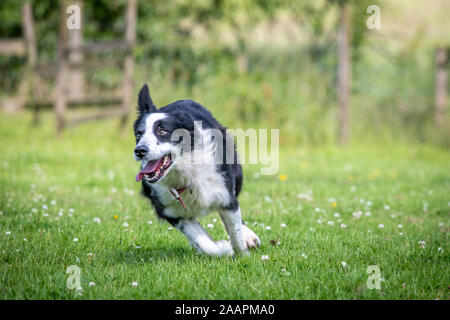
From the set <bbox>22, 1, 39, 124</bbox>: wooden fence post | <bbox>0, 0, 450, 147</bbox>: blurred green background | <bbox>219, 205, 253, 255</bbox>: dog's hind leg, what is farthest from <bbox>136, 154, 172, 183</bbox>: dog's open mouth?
<bbox>22, 1, 39, 124</bbox>: wooden fence post

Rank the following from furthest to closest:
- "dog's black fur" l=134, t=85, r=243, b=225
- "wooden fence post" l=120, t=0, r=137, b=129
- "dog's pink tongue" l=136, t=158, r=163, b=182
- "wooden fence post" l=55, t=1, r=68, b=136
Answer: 1. "wooden fence post" l=120, t=0, r=137, b=129
2. "wooden fence post" l=55, t=1, r=68, b=136
3. "dog's black fur" l=134, t=85, r=243, b=225
4. "dog's pink tongue" l=136, t=158, r=163, b=182

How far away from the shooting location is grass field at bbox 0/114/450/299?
3.29m

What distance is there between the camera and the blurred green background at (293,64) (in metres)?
11.0

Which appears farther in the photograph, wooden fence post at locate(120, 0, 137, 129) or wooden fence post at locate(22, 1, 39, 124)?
wooden fence post at locate(22, 1, 39, 124)

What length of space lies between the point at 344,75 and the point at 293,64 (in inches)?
47.5

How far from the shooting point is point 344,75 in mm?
10875

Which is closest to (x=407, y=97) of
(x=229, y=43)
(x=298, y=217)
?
(x=229, y=43)

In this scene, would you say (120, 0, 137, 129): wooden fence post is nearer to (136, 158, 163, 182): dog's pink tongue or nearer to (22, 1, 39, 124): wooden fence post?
(22, 1, 39, 124): wooden fence post

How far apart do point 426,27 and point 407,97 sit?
2475 mm

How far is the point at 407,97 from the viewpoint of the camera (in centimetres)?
1204

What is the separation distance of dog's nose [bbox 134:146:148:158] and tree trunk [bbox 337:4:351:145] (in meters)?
7.98

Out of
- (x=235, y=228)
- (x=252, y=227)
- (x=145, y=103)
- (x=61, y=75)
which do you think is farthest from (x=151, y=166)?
(x=61, y=75)

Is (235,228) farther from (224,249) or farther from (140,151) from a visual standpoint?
(140,151)

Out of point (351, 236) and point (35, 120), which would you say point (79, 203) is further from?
point (35, 120)
